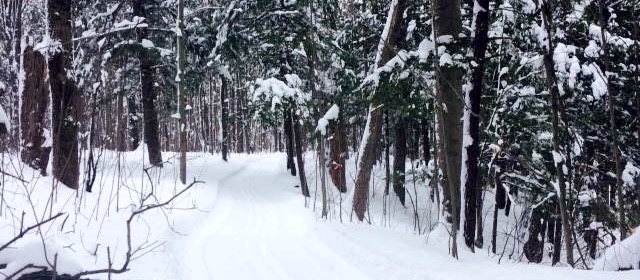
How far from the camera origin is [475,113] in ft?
19.9

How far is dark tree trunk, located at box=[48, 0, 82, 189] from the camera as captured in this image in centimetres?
747

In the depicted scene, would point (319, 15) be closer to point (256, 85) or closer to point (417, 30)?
point (256, 85)

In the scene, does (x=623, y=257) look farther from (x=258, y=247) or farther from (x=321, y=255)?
(x=258, y=247)

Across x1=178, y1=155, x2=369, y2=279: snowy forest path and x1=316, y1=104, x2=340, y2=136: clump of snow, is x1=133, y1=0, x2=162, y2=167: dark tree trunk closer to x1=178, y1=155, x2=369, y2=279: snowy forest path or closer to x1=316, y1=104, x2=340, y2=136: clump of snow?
x1=178, y1=155, x2=369, y2=279: snowy forest path

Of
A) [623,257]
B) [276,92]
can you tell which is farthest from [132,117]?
[623,257]

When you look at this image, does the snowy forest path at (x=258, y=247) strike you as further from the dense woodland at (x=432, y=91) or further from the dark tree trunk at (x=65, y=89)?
the dark tree trunk at (x=65, y=89)

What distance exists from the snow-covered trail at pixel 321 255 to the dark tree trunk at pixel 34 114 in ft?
9.55

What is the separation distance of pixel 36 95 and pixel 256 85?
8316 millimetres

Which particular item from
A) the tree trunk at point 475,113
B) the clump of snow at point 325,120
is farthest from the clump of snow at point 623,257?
the clump of snow at point 325,120

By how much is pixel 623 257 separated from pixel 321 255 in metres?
3.20

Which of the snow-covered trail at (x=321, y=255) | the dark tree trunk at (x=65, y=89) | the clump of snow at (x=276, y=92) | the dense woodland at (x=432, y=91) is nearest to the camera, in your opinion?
the snow-covered trail at (x=321, y=255)

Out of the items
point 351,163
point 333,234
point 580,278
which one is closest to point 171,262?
point 333,234

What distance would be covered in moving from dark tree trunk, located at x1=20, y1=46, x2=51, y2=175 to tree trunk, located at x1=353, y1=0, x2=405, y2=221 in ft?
20.0

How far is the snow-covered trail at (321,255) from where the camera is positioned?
448 cm
